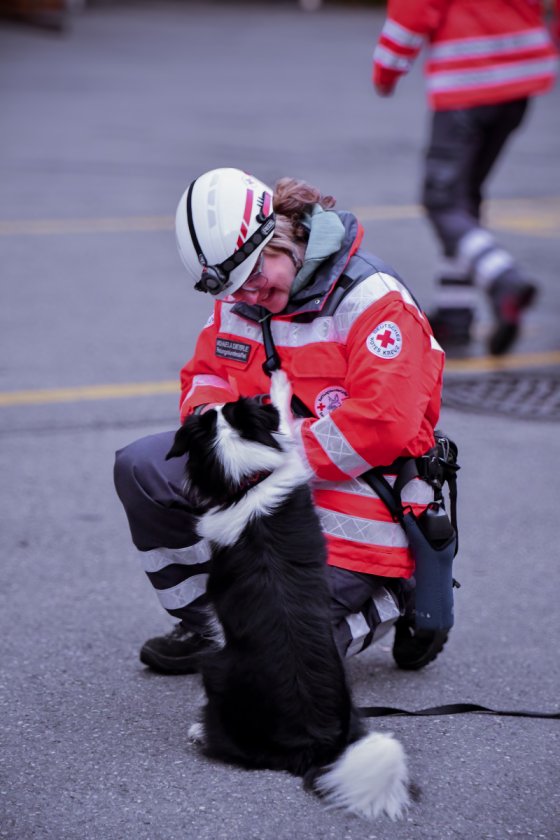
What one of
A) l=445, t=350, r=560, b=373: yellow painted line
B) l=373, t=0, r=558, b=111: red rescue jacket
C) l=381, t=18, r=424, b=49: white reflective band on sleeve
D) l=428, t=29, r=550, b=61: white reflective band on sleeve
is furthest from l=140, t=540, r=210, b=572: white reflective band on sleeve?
l=428, t=29, r=550, b=61: white reflective band on sleeve

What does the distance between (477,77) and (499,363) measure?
5.03ft

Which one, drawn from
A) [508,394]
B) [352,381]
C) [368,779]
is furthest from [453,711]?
[508,394]

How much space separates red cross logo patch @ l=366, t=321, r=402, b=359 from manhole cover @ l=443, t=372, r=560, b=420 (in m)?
2.81

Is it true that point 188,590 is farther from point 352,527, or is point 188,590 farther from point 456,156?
point 456,156

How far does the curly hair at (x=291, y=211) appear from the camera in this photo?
3.46 m

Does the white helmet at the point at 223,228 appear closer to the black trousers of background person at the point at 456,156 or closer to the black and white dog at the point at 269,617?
the black and white dog at the point at 269,617

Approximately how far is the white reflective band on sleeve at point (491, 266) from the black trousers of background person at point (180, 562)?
3234mm

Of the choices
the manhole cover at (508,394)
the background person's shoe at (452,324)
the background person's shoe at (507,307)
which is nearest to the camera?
the manhole cover at (508,394)

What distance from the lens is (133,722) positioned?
3400 mm

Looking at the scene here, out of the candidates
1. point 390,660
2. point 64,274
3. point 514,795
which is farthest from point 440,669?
point 64,274

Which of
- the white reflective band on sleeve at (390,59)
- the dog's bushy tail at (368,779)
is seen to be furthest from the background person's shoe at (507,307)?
the dog's bushy tail at (368,779)

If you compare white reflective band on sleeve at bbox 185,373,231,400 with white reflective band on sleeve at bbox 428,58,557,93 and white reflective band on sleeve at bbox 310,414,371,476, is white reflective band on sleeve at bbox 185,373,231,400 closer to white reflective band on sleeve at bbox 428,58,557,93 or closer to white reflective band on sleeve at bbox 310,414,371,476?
white reflective band on sleeve at bbox 310,414,371,476

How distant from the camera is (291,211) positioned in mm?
3514

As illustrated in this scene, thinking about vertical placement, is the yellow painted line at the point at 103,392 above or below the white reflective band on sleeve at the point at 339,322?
below
